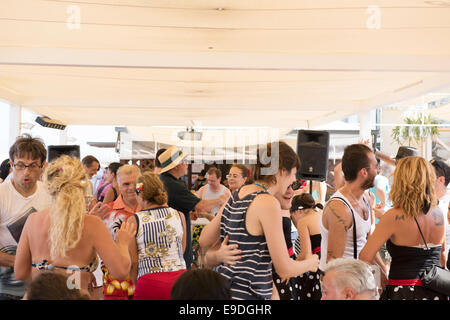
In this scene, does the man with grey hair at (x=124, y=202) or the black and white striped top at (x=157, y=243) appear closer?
the black and white striped top at (x=157, y=243)

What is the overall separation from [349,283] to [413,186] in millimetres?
710

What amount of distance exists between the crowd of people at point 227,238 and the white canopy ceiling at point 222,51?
7.06 ft

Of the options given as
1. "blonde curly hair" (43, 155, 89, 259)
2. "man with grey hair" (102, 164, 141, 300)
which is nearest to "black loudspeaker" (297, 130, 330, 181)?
"man with grey hair" (102, 164, 141, 300)

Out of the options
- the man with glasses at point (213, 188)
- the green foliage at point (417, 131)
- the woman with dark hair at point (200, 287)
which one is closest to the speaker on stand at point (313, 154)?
the man with glasses at point (213, 188)

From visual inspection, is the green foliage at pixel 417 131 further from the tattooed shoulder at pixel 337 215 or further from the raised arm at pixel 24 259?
the raised arm at pixel 24 259

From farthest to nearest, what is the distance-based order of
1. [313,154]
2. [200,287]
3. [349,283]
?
[313,154] < [349,283] < [200,287]

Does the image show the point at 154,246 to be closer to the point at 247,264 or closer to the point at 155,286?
the point at 155,286

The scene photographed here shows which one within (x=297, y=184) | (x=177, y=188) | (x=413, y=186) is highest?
(x=413, y=186)

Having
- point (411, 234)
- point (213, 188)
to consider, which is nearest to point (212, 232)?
point (411, 234)

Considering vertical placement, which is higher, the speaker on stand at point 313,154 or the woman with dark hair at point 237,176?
the speaker on stand at point 313,154

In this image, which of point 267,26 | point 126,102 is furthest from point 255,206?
point 126,102

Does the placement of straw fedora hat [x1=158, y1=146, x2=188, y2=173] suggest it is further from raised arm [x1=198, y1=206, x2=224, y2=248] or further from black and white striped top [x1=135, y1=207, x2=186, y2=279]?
raised arm [x1=198, y1=206, x2=224, y2=248]

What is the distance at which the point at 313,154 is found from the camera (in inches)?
211

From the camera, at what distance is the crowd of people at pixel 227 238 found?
2148mm
